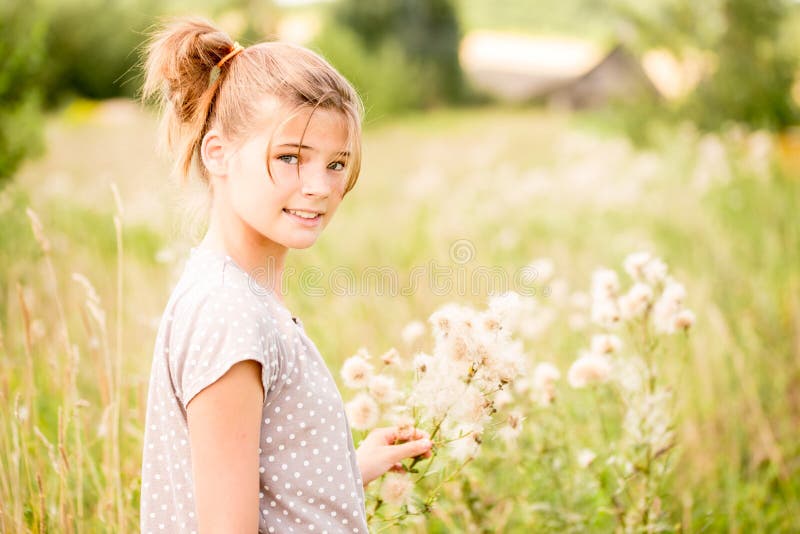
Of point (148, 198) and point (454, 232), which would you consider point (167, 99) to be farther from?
point (148, 198)

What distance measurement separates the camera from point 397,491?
5.32ft

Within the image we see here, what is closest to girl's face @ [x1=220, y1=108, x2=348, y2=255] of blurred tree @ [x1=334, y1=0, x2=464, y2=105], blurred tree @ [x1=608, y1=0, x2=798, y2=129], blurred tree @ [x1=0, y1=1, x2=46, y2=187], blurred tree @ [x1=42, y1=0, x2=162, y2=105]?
blurred tree @ [x1=0, y1=1, x2=46, y2=187]

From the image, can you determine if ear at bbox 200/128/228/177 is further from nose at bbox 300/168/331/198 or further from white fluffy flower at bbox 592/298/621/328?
white fluffy flower at bbox 592/298/621/328

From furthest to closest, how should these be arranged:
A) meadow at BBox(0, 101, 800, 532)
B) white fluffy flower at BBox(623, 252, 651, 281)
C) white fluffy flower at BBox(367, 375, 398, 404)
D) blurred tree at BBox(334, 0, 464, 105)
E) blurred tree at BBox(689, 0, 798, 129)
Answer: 1. blurred tree at BBox(334, 0, 464, 105)
2. blurred tree at BBox(689, 0, 798, 129)
3. white fluffy flower at BBox(623, 252, 651, 281)
4. meadow at BBox(0, 101, 800, 532)
5. white fluffy flower at BBox(367, 375, 398, 404)

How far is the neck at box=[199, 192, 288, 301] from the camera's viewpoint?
4.79ft

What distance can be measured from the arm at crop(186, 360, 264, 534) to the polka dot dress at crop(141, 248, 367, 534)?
2.3 inches

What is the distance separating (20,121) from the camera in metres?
3.95

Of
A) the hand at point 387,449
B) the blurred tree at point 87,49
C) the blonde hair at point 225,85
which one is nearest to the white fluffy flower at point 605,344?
the hand at point 387,449

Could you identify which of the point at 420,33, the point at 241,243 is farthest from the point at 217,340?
the point at 420,33

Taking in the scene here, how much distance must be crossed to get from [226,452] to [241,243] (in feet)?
1.38

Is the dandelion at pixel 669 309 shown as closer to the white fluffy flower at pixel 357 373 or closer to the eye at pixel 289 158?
the white fluffy flower at pixel 357 373

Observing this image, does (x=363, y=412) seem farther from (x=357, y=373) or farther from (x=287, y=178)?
(x=287, y=178)

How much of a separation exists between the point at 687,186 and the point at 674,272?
2177 millimetres

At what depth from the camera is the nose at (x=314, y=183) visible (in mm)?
1460
